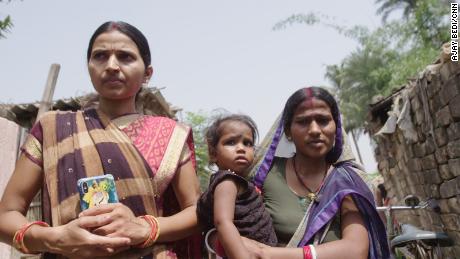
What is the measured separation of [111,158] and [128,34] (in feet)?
1.71

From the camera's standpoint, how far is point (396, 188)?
9.47 meters

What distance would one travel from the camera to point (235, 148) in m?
2.31

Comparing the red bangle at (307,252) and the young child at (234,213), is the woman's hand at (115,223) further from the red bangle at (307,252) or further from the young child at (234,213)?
the red bangle at (307,252)

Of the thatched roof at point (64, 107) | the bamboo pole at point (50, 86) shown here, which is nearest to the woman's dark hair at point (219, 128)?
the bamboo pole at point (50, 86)

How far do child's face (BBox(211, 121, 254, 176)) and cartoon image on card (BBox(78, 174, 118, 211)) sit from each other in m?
0.83

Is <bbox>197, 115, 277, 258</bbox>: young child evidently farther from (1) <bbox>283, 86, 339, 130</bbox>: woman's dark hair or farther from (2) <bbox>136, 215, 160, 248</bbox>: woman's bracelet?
(1) <bbox>283, 86, 339, 130</bbox>: woman's dark hair

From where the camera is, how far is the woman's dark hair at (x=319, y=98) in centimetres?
202

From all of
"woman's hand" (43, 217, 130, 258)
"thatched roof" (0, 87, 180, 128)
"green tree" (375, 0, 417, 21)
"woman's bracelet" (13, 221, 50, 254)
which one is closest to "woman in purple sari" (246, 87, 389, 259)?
"woman's hand" (43, 217, 130, 258)

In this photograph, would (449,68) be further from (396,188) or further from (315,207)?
(396,188)

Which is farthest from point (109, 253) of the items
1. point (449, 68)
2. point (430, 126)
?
point (430, 126)

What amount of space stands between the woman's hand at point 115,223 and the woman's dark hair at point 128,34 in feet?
2.17

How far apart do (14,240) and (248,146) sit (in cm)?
119

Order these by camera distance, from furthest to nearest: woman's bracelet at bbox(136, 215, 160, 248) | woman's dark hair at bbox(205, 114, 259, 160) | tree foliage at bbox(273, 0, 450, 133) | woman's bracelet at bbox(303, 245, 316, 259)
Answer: tree foliage at bbox(273, 0, 450, 133) < woman's dark hair at bbox(205, 114, 259, 160) < woman's bracelet at bbox(303, 245, 316, 259) < woman's bracelet at bbox(136, 215, 160, 248)

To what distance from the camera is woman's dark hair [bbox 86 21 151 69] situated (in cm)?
184
